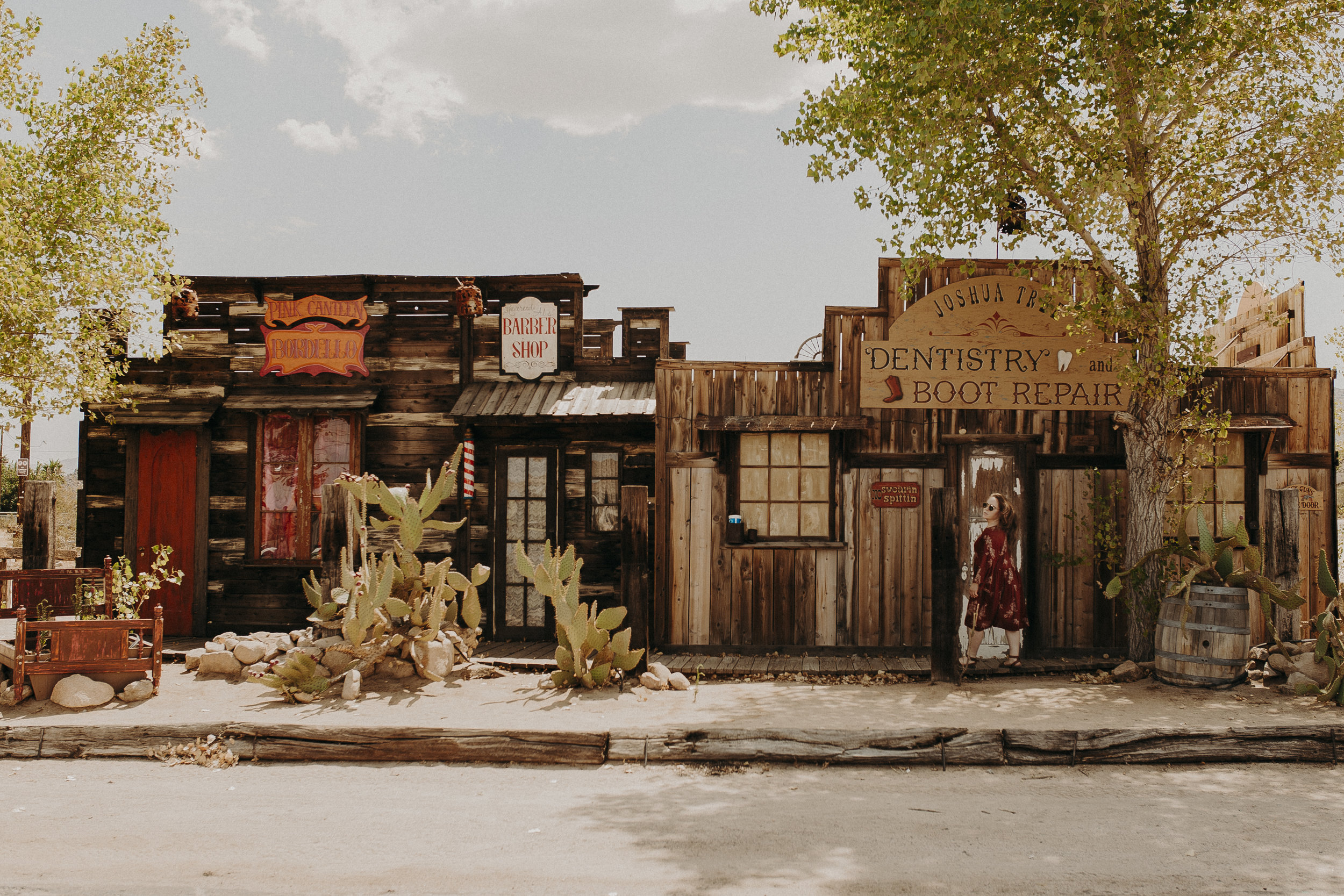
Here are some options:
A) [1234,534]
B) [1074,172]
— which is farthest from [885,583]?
[1074,172]

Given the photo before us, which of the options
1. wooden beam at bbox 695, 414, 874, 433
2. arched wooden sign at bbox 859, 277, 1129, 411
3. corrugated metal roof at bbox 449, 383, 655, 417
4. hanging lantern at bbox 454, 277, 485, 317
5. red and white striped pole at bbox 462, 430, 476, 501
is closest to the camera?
wooden beam at bbox 695, 414, 874, 433

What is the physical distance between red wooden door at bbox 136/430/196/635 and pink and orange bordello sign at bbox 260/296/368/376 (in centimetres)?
142

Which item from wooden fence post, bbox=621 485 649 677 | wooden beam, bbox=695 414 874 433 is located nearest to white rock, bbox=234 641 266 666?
wooden fence post, bbox=621 485 649 677

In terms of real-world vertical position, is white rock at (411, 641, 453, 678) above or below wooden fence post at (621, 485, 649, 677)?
below

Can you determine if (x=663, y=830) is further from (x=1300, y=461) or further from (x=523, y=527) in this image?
(x=1300, y=461)

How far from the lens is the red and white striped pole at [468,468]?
9.64 metres

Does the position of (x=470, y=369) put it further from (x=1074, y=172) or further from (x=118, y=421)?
(x=1074, y=172)

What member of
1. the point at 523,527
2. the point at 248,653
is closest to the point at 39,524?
the point at 248,653

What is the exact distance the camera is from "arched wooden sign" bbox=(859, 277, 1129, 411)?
8.82m

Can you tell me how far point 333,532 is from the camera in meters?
8.05

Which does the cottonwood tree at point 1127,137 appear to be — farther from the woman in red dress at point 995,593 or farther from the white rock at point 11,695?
the white rock at point 11,695

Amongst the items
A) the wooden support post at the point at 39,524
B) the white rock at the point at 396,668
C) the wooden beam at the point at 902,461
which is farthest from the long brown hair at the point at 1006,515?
the wooden support post at the point at 39,524

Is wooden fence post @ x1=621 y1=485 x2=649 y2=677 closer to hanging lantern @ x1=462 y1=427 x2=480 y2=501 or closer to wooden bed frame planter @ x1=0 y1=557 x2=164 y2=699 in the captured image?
hanging lantern @ x1=462 y1=427 x2=480 y2=501

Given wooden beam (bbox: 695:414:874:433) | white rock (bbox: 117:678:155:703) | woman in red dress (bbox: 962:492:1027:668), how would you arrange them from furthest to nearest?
wooden beam (bbox: 695:414:874:433), woman in red dress (bbox: 962:492:1027:668), white rock (bbox: 117:678:155:703)
